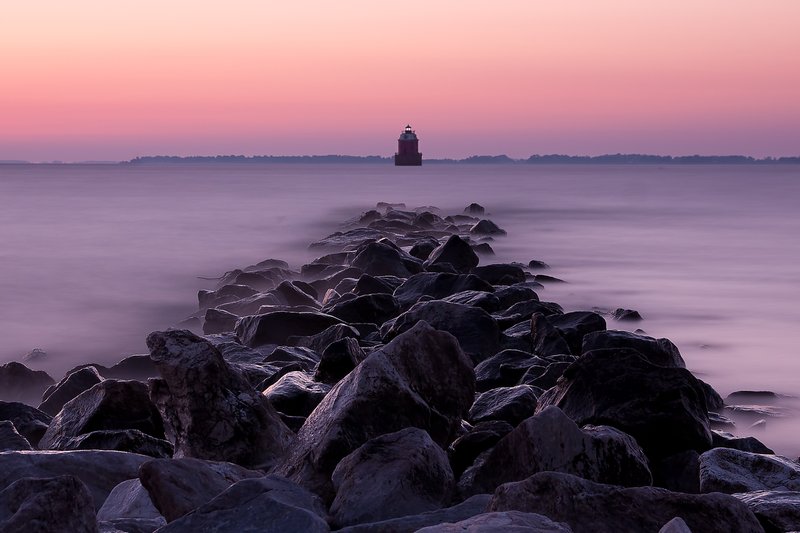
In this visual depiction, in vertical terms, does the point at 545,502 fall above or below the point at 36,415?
above

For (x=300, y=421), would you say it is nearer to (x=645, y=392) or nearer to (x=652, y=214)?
(x=645, y=392)

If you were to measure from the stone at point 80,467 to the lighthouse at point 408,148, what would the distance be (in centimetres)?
8996

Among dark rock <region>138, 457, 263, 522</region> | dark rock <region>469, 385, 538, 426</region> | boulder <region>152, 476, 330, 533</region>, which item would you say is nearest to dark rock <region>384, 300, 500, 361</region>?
dark rock <region>469, 385, 538, 426</region>

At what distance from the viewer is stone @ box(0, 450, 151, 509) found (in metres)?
3.50

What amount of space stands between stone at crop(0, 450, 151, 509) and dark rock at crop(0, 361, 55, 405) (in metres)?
3.92

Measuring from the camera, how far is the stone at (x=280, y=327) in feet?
26.2

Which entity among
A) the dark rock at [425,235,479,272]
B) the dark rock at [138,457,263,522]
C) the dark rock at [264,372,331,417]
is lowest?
the dark rock at [425,235,479,272]

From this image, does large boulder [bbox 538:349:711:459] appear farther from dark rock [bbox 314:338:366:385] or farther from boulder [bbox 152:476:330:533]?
boulder [bbox 152:476:330:533]

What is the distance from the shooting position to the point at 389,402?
3910 mm

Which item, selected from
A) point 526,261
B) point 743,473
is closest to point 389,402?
point 743,473

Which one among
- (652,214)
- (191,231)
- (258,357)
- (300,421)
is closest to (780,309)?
(258,357)

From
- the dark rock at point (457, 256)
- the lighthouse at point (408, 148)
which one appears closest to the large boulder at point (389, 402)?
the dark rock at point (457, 256)

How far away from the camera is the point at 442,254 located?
532 inches

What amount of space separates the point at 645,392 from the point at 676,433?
0.24m
